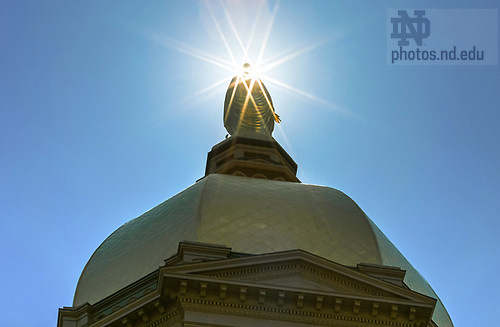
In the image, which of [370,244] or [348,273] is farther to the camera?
[370,244]

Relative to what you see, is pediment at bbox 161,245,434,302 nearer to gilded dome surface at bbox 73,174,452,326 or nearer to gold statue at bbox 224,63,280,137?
gilded dome surface at bbox 73,174,452,326

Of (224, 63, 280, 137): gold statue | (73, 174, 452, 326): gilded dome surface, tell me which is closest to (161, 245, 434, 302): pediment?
(73, 174, 452, 326): gilded dome surface

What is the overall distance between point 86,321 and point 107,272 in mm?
3299

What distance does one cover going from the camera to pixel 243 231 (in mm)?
43875

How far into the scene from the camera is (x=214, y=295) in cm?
3753

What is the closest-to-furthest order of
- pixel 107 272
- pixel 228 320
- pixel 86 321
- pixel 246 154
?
pixel 228 320 < pixel 86 321 < pixel 107 272 < pixel 246 154

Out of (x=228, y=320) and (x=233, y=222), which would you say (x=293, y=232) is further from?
(x=228, y=320)

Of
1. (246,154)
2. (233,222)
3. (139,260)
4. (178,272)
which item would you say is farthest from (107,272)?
(246,154)

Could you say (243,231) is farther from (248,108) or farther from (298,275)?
(248,108)

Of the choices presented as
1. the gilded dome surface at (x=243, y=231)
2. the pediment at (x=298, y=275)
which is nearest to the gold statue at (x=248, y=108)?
the gilded dome surface at (x=243, y=231)

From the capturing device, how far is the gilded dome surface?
43781 millimetres

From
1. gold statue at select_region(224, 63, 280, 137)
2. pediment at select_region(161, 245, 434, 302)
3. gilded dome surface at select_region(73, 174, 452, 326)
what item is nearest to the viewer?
pediment at select_region(161, 245, 434, 302)

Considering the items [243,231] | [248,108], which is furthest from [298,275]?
[248,108]

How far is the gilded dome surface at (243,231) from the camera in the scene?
43781 millimetres
